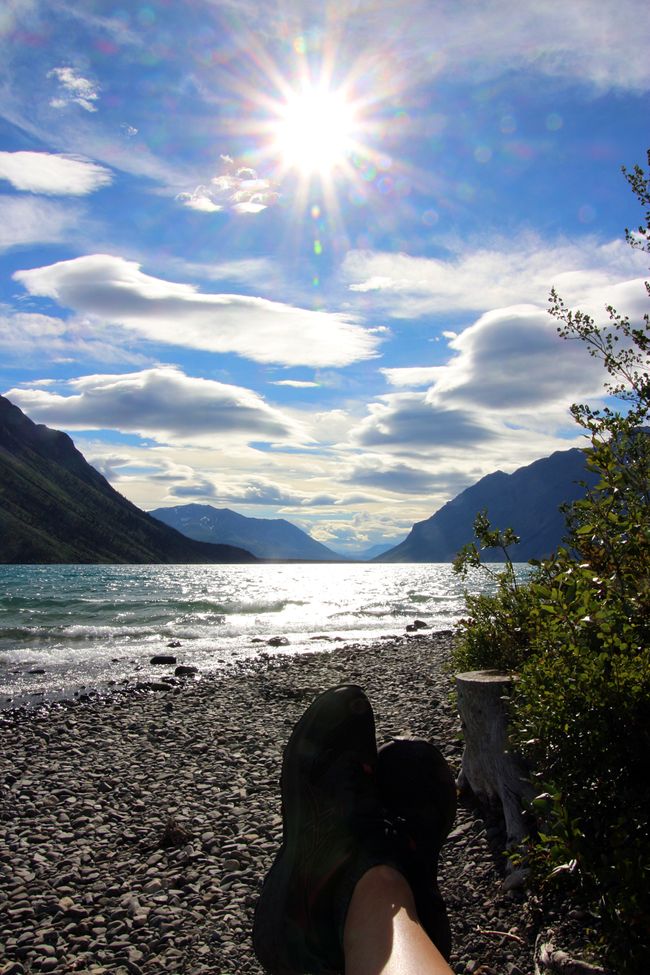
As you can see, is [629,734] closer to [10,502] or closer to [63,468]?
[10,502]

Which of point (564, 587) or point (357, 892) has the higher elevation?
point (564, 587)

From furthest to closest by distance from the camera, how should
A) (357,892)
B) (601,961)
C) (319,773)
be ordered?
(319,773)
(357,892)
(601,961)

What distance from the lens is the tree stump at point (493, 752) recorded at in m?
4.38

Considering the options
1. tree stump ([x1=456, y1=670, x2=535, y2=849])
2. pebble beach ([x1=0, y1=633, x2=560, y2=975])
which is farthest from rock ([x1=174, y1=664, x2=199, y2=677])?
tree stump ([x1=456, y1=670, x2=535, y2=849])

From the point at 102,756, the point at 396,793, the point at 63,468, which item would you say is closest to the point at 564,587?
the point at 396,793

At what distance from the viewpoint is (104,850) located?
5496 mm

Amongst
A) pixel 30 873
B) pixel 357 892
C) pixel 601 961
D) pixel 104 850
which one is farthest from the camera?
pixel 104 850

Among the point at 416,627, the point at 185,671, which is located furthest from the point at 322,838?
the point at 416,627

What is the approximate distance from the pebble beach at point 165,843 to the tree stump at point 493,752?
31 centimetres

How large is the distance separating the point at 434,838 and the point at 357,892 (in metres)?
0.68

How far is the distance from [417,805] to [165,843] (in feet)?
10.0

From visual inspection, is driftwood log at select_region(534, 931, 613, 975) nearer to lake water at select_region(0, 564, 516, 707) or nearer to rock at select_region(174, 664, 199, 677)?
lake water at select_region(0, 564, 516, 707)

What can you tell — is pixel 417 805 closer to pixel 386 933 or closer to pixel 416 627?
pixel 386 933

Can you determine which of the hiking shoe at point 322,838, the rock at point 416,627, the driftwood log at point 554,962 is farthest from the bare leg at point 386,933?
the rock at point 416,627
